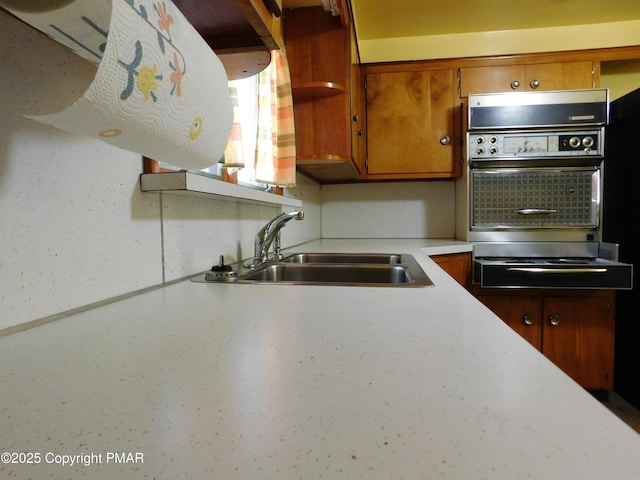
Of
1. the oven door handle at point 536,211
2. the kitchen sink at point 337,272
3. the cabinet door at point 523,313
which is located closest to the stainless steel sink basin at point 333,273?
the kitchen sink at point 337,272

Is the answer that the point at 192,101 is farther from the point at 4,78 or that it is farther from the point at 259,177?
the point at 259,177

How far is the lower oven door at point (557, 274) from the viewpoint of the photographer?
5.71ft

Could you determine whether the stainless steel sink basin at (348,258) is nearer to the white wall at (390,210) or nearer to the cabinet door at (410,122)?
the cabinet door at (410,122)

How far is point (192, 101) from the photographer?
540mm

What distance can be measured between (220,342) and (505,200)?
2.05m

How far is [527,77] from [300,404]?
2.47 metres

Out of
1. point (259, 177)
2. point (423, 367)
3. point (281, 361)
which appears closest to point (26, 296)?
point (281, 361)

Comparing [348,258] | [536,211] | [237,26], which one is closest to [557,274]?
[536,211]

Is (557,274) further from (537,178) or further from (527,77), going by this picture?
(527,77)

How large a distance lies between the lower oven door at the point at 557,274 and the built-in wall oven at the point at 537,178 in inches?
1.5

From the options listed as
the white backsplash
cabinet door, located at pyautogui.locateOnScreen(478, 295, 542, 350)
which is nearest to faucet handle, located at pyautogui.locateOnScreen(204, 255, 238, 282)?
the white backsplash

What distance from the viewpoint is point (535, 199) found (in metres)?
2.05

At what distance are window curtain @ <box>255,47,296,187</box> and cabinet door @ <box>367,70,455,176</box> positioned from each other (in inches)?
39.1

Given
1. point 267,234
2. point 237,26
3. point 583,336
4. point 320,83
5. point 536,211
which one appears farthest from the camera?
point 536,211
